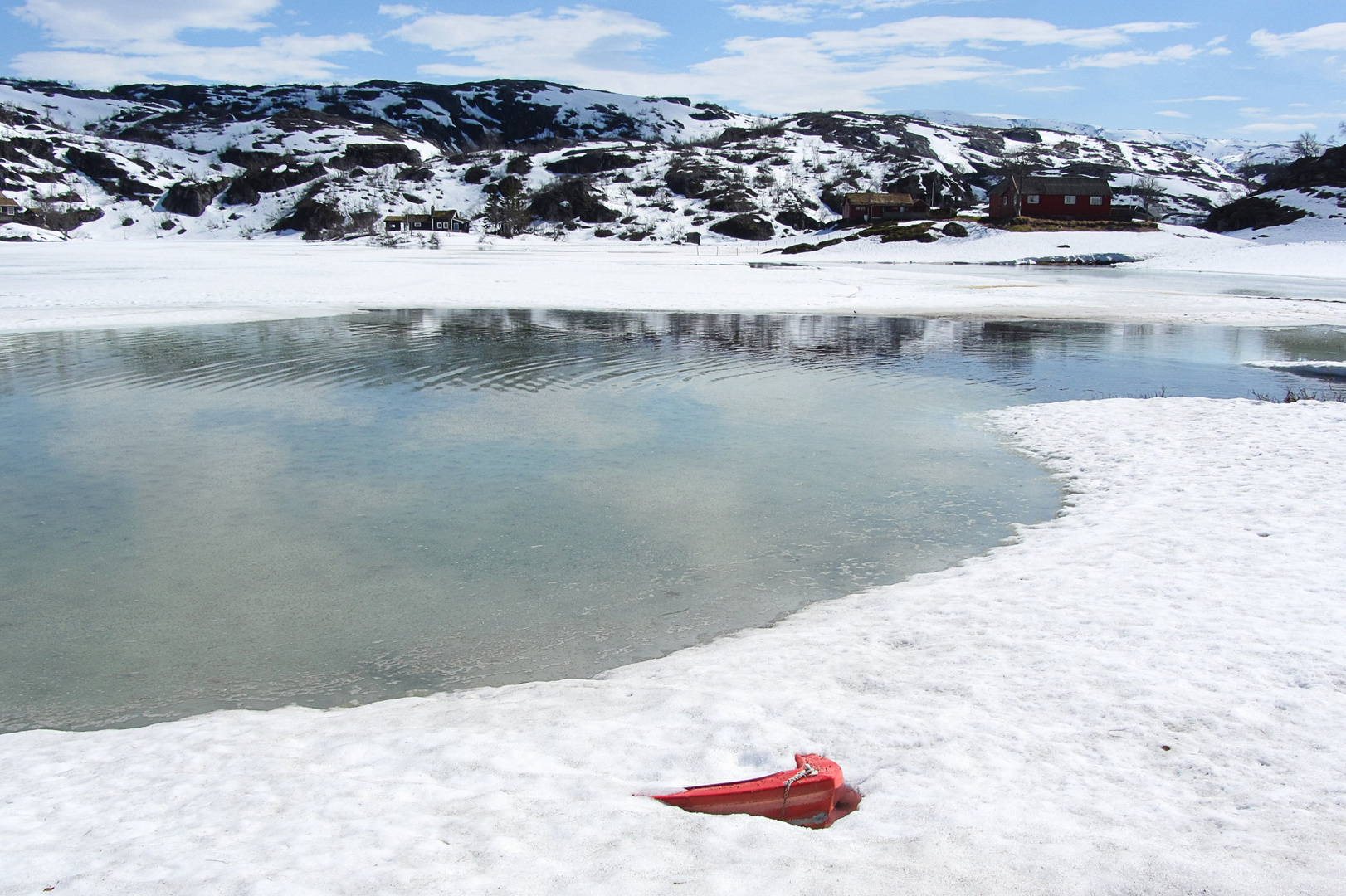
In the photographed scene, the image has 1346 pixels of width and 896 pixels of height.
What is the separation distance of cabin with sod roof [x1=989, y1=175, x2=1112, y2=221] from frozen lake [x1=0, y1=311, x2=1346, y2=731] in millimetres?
81987

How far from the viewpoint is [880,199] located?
114500 mm

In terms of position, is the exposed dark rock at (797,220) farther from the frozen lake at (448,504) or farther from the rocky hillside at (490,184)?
the frozen lake at (448,504)

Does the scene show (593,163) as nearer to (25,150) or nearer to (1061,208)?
(1061,208)

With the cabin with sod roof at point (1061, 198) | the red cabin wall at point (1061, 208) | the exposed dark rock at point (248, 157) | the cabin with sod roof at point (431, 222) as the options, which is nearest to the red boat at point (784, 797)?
the cabin with sod roof at point (1061, 198)

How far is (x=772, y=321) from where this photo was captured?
2747 cm

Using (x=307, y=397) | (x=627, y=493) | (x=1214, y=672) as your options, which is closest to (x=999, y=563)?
(x=1214, y=672)

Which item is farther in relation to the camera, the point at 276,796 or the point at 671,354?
the point at 671,354

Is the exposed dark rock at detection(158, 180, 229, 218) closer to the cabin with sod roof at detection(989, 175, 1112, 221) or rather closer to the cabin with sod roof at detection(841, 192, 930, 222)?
the cabin with sod roof at detection(841, 192, 930, 222)

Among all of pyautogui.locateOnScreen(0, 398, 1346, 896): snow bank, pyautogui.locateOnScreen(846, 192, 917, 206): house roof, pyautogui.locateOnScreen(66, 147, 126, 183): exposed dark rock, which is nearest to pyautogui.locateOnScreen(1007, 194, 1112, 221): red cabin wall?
pyautogui.locateOnScreen(846, 192, 917, 206): house roof

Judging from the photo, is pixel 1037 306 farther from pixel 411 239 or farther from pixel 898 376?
pixel 411 239

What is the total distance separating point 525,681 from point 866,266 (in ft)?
195

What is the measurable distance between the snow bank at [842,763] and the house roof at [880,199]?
4475 inches

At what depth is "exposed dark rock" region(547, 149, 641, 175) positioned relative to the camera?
143m

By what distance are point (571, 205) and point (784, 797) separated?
12567 centimetres
